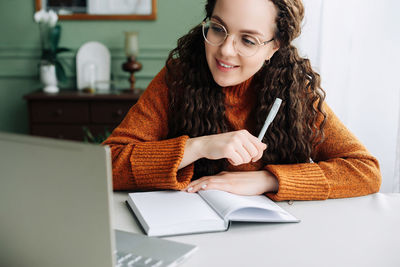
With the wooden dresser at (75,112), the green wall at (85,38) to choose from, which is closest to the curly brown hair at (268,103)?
the wooden dresser at (75,112)

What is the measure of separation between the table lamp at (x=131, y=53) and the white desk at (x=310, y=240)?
2054 mm

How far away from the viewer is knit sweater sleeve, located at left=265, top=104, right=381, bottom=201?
1.08m

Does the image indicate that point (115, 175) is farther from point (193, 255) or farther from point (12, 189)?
point (12, 189)

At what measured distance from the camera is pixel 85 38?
3.12 metres

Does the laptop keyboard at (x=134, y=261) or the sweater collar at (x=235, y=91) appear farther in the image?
the sweater collar at (x=235, y=91)

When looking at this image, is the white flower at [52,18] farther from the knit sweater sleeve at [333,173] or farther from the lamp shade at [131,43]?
the knit sweater sleeve at [333,173]

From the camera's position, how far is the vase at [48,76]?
291 cm

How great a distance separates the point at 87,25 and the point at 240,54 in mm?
2252

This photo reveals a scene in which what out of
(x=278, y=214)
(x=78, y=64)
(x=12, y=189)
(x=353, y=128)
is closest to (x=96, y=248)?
(x=12, y=189)

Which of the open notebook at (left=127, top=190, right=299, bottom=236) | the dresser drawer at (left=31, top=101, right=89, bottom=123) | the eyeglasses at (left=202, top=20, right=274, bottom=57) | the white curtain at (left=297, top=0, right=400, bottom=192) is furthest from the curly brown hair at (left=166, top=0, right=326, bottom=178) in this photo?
the dresser drawer at (left=31, top=101, right=89, bottom=123)

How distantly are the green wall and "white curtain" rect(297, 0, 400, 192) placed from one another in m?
1.09

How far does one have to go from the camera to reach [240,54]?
1154mm

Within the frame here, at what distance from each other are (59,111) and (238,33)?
77.1 inches

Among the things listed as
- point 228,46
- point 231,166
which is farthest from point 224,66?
point 231,166
